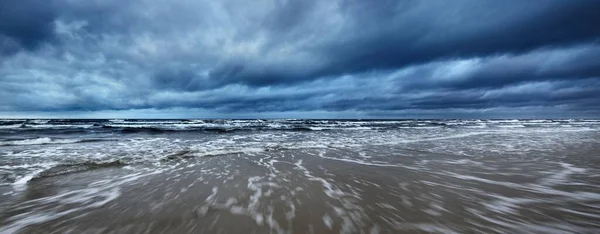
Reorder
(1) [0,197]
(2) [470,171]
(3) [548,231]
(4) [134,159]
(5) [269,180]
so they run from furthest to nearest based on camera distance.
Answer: (4) [134,159], (2) [470,171], (5) [269,180], (1) [0,197], (3) [548,231]

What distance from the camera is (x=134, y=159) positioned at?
7.46 m

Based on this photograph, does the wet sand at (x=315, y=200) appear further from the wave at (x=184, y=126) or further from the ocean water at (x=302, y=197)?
the wave at (x=184, y=126)

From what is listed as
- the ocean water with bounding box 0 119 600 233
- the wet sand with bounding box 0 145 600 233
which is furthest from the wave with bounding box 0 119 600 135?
the wet sand with bounding box 0 145 600 233

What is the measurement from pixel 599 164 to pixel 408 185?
5.81 metres

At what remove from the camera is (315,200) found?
3775 millimetres

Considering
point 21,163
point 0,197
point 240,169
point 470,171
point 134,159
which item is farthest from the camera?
point 134,159

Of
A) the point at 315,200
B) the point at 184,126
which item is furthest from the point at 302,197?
the point at 184,126

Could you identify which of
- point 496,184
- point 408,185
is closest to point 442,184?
point 408,185

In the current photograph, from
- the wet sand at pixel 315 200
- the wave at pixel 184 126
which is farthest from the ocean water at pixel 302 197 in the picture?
the wave at pixel 184 126

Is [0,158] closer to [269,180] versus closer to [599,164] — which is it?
[269,180]

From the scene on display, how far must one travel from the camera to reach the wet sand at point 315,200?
288 centimetres

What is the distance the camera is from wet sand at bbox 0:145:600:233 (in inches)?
113

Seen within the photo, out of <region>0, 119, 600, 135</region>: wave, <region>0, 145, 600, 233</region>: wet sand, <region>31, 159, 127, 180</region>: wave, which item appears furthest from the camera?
<region>0, 119, 600, 135</region>: wave

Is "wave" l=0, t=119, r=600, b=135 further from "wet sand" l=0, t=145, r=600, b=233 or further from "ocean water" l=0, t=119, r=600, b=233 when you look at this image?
"wet sand" l=0, t=145, r=600, b=233
